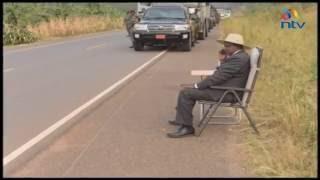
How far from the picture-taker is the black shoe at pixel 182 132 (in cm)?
802

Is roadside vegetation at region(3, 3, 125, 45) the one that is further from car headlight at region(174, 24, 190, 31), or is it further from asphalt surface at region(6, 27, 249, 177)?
asphalt surface at region(6, 27, 249, 177)

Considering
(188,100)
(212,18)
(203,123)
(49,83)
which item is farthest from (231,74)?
(212,18)

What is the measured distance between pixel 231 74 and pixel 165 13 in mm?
19374

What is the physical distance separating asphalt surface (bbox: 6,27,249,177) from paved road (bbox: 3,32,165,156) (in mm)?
457

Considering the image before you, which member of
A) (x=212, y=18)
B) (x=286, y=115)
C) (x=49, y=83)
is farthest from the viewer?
(x=212, y=18)

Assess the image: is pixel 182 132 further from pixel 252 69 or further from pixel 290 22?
pixel 290 22

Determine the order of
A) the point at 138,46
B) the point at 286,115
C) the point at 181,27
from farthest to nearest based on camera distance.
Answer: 1. the point at 181,27
2. the point at 138,46
3. the point at 286,115

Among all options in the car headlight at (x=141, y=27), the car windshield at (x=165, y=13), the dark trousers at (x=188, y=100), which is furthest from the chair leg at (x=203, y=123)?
the car windshield at (x=165, y=13)

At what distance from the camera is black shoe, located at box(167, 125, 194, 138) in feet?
26.3

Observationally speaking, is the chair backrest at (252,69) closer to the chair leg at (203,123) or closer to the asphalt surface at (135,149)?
the chair leg at (203,123)

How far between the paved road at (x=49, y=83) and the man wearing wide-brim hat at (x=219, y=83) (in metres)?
1.80

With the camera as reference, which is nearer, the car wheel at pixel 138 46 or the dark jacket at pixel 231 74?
the dark jacket at pixel 231 74

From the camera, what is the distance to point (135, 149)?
7355 mm

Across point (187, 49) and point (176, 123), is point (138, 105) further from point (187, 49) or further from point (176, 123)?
point (187, 49)
